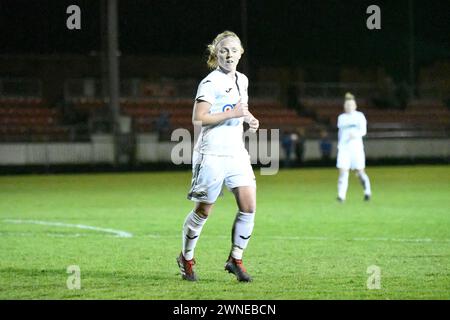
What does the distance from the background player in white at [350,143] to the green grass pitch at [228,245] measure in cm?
52

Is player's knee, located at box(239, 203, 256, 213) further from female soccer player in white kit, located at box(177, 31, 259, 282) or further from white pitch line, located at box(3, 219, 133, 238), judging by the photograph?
white pitch line, located at box(3, 219, 133, 238)

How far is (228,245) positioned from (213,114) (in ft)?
12.5

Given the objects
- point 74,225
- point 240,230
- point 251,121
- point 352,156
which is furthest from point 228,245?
point 352,156

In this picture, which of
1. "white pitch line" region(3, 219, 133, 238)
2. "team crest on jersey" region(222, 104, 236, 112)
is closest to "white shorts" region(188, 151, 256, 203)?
"team crest on jersey" region(222, 104, 236, 112)

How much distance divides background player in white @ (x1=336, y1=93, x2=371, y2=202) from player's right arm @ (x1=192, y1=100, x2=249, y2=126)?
10.8m

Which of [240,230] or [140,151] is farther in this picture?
[140,151]

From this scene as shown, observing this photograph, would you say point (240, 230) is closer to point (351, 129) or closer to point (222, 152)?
point (222, 152)

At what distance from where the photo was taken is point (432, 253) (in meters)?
11.0

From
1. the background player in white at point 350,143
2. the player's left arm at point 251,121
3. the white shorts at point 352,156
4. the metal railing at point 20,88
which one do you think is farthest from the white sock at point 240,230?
the metal railing at point 20,88

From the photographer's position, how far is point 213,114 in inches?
340

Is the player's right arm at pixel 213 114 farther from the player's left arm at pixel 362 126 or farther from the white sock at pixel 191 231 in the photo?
the player's left arm at pixel 362 126

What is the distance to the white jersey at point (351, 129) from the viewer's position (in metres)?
19.3

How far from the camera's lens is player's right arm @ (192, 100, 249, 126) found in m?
8.58
